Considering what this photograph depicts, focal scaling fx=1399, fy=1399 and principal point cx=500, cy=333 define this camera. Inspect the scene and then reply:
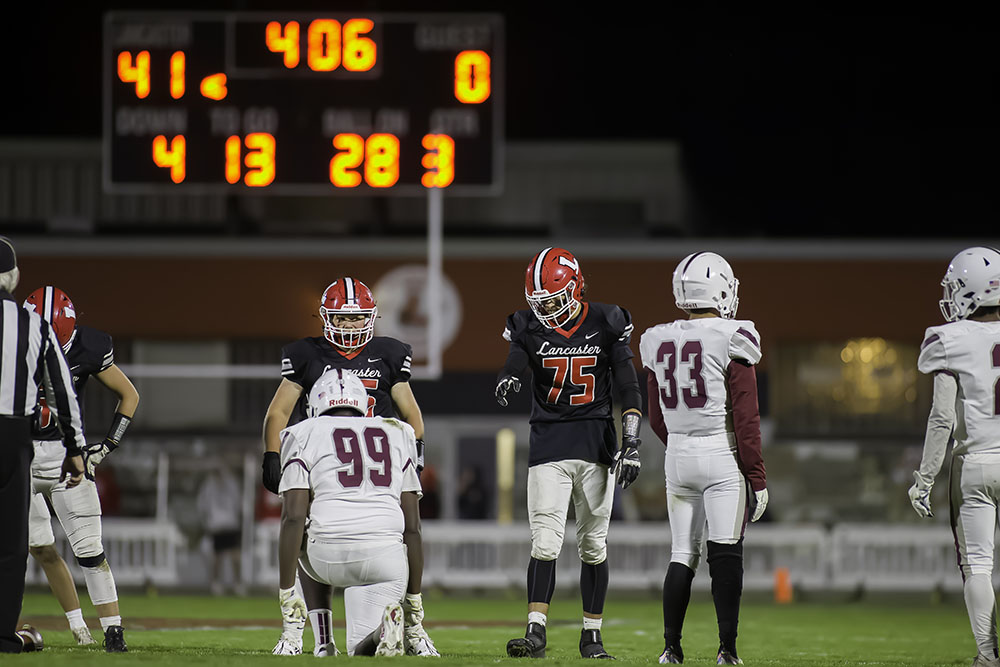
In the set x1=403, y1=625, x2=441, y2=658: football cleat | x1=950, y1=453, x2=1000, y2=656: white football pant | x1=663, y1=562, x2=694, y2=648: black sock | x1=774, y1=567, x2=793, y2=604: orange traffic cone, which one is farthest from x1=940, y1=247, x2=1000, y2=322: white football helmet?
x1=774, y1=567, x2=793, y2=604: orange traffic cone

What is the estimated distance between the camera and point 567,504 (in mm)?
7254

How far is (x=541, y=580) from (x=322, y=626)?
1177 mm

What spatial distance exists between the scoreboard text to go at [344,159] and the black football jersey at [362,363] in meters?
6.06

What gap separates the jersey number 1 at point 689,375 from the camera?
6656mm

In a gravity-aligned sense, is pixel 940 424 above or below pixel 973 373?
below

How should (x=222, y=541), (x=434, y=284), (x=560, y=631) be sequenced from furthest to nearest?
1. (x=222, y=541)
2. (x=434, y=284)
3. (x=560, y=631)

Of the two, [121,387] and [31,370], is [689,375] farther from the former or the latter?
[121,387]

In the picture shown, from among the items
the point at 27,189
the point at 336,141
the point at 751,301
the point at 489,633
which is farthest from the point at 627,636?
the point at 27,189

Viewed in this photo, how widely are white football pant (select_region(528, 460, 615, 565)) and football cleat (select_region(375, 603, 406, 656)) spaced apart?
1.30m

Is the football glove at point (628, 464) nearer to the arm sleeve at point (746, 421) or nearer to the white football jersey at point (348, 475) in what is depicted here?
the arm sleeve at point (746, 421)

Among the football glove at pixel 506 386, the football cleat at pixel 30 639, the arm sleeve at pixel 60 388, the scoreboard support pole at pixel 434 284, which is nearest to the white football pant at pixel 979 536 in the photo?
the football glove at pixel 506 386

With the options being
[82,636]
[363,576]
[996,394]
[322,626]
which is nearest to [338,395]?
[363,576]

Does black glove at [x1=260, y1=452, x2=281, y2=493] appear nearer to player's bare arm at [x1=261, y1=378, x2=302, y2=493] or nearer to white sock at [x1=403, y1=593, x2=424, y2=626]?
player's bare arm at [x1=261, y1=378, x2=302, y2=493]

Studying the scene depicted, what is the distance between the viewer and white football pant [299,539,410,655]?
592cm
